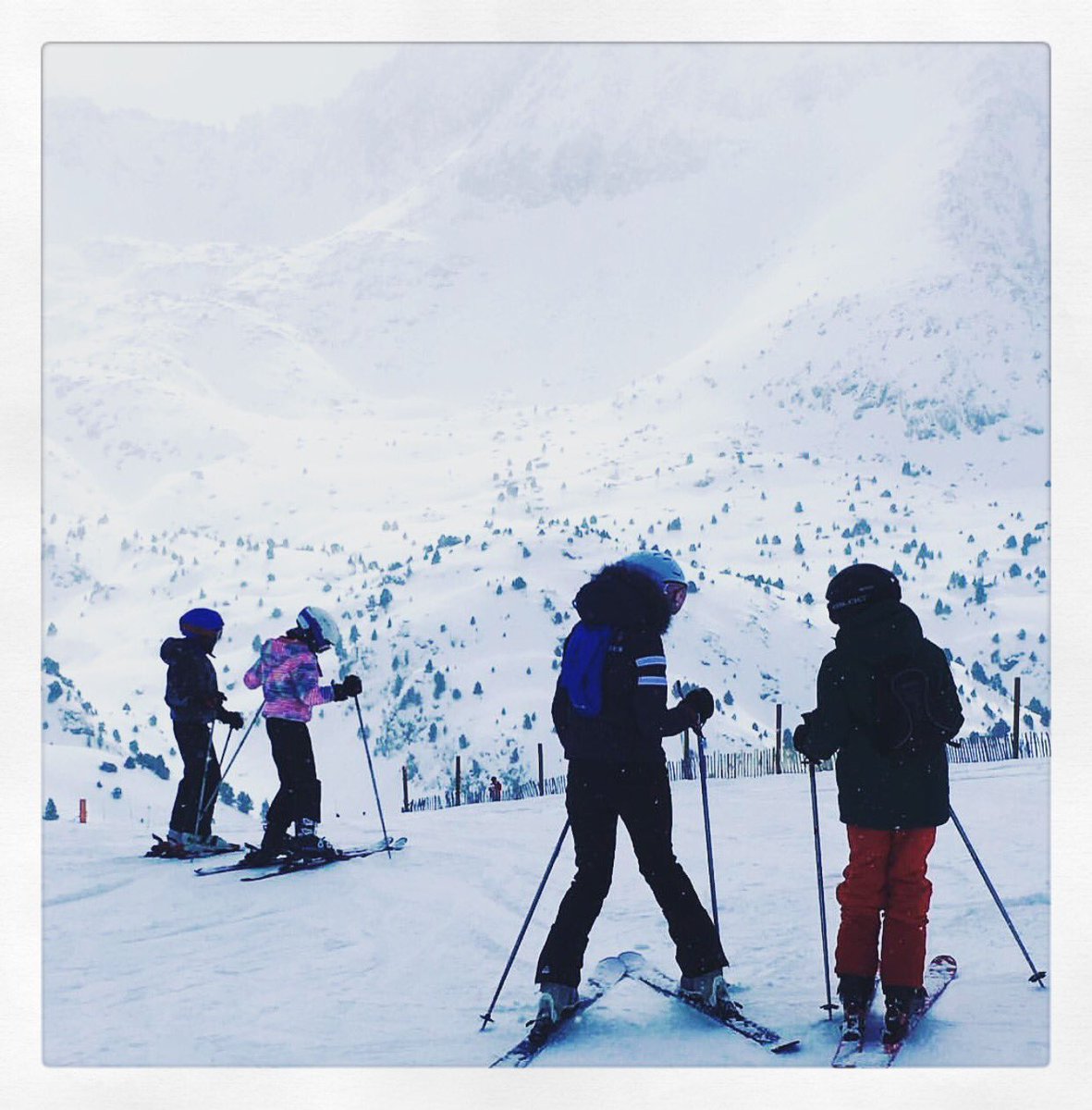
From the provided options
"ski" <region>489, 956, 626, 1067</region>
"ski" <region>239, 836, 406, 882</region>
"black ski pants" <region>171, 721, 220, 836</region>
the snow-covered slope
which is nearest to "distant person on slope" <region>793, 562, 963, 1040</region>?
"ski" <region>489, 956, 626, 1067</region>

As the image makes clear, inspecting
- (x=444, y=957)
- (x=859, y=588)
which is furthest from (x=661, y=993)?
(x=859, y=588)

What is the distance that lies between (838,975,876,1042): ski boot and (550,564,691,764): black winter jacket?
804mm

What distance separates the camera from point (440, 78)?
685 cm

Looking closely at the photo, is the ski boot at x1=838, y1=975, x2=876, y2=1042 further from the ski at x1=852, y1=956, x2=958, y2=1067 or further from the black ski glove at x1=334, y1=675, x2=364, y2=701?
the black ski glove at x1=334, y1=675, x2=364, y2=701

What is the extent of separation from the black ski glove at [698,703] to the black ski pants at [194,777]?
3.39 m

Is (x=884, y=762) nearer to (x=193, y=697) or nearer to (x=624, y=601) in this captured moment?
(x=624, y=601)

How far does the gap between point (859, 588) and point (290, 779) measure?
127 inches

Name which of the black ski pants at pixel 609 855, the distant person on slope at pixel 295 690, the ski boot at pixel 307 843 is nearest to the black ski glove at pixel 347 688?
the distant person on slope at pixel 295 690

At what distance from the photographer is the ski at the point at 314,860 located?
5453 mm

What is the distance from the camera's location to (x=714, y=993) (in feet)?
11.2

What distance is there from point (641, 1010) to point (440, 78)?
5.37 m

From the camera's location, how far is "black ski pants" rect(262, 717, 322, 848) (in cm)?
546
